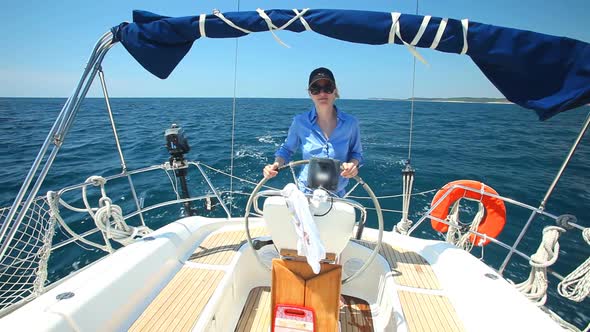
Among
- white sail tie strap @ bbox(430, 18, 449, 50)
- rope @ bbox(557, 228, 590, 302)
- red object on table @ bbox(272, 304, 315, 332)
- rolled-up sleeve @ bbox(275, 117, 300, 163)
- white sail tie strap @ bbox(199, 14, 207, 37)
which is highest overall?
→ white sail tie strap @ bbox(199, 14, 207, 37)

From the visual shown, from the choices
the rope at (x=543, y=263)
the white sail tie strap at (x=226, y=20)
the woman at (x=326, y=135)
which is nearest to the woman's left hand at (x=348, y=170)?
the woman at (x=326, y=135)

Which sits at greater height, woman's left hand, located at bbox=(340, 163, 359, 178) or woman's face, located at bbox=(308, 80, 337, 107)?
woman's face, located at bbox=(308, 80, 337, 107)

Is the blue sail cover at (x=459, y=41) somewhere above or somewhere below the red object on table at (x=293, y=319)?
above

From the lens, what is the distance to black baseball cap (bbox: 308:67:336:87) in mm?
1858

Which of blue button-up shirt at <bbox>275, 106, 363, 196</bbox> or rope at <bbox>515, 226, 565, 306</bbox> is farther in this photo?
blue button-up shirt at <bbox>275, 106, 363, 196</bbox>

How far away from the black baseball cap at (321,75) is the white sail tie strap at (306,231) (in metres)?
0.85

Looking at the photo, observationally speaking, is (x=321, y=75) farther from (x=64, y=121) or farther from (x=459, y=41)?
(x=64, y=121)

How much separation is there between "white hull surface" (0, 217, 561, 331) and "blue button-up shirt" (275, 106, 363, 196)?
76 cm

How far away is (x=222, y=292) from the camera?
181cm

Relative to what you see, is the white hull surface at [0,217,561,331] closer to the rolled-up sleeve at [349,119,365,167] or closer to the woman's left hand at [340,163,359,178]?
the rolled-up sleeve at [349,119,365,167]

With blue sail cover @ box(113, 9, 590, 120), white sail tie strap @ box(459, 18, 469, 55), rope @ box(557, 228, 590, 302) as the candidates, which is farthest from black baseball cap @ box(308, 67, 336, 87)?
rope @ box(557, 228, 590, 302)

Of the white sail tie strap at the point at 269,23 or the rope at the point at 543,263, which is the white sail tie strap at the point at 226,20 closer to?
the white sail tie strap at the point at 269,23

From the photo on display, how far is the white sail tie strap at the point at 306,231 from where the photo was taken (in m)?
1.31

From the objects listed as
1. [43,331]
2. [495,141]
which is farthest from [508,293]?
[495,141]
